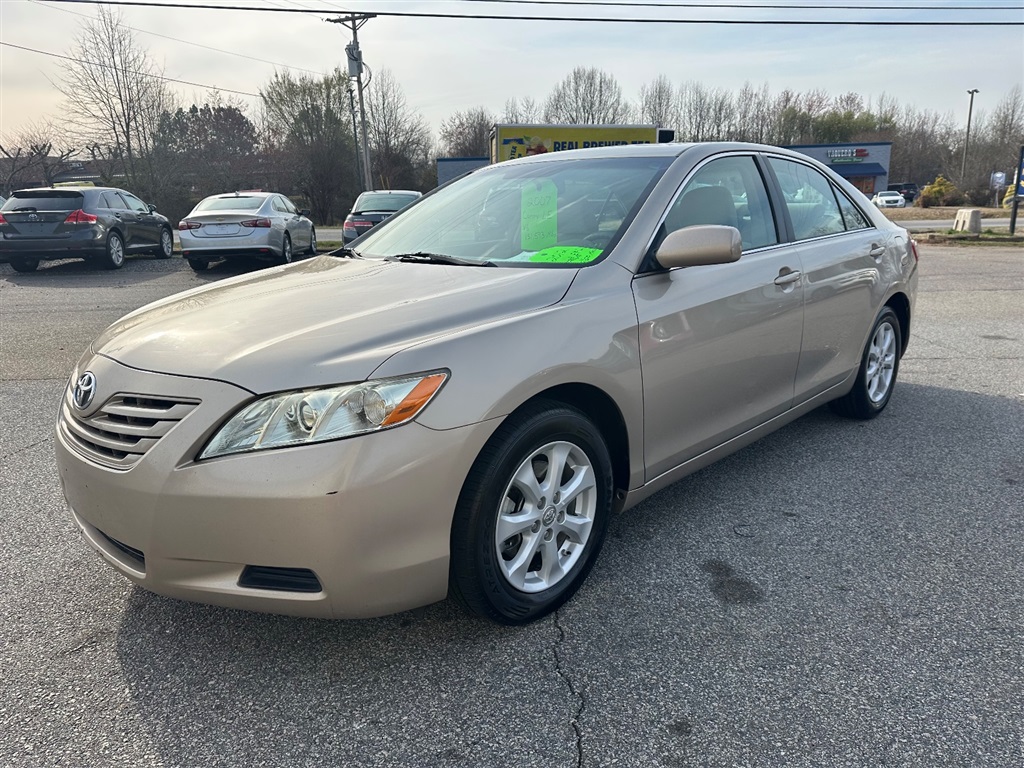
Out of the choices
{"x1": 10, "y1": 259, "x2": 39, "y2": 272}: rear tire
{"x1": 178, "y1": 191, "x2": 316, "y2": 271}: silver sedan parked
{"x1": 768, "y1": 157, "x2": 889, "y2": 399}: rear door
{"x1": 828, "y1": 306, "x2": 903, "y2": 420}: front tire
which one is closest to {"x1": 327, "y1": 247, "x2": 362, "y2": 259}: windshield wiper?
{"x1": 768, "y1": 157, "x2": 889, "y2": 399}: rear door

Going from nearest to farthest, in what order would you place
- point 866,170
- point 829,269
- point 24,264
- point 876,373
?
point 829,269 < point 876,373 < point 24,264 < point 866,170

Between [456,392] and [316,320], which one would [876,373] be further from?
[316,320]

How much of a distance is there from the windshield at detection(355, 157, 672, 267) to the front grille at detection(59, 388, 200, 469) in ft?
4.62

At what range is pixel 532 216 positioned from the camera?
3.31 m

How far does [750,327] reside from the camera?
3.33 m

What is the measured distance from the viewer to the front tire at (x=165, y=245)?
15.9 m

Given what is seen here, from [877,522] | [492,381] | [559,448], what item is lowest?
[877,522]

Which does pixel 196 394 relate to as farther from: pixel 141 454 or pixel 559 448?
pixel 559 448

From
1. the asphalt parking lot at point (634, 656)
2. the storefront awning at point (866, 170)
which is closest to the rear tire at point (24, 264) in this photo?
the asphalt parking lot at point (634, 656)

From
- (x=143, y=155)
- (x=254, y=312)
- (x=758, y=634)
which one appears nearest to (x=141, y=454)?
(x=254, y=312)

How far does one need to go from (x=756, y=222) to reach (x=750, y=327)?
0.63 meters

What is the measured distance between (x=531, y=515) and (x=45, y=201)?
14107mm

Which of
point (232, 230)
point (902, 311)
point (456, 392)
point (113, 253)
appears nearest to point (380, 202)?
point (232, 230)

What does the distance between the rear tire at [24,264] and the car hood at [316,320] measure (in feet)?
43.2
